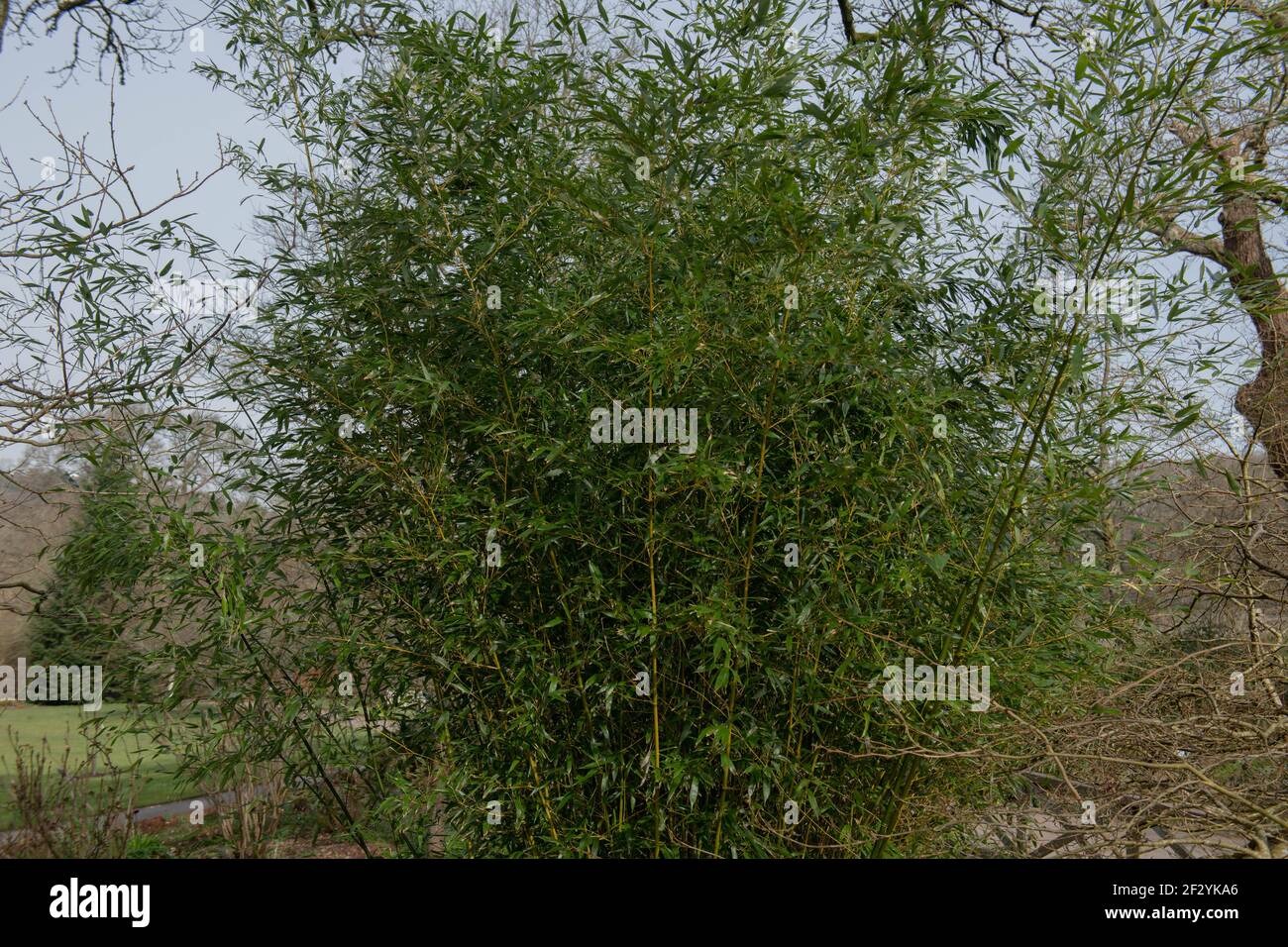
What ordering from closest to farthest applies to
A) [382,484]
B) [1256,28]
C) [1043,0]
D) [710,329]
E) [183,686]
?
[1256,28], [710,329], [382,484], [183,686], [1043,0]

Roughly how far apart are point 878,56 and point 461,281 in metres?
1.56

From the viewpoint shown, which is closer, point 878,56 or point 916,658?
point 916,658

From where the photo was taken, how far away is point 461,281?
3.16 m

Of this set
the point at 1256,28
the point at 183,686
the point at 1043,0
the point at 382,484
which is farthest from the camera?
the point at 1043,0

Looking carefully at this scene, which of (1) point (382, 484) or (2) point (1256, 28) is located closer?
(2) point (1256, 28)

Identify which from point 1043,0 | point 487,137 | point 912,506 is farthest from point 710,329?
point 1043,0

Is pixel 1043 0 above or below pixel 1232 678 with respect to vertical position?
above

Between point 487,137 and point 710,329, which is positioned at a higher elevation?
point 487,137

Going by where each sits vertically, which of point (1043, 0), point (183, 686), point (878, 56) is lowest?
point (183, 686)

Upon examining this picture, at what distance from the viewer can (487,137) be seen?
3.17 meters

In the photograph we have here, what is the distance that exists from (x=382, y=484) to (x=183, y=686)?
1.13 m
